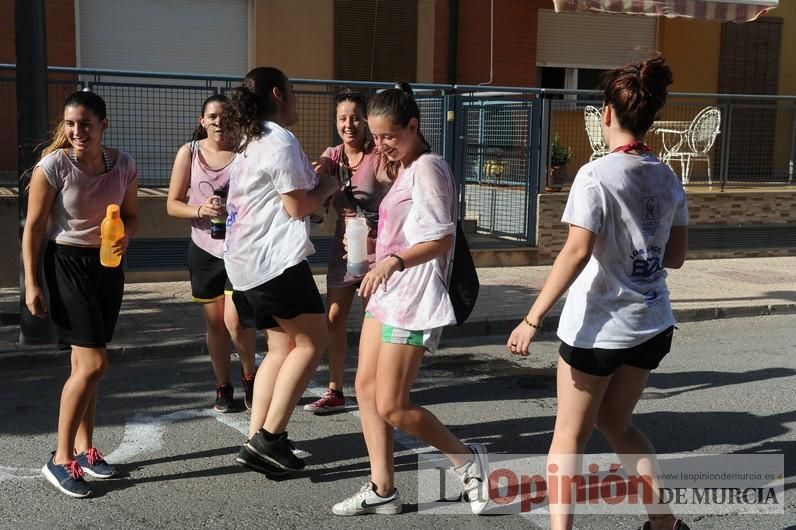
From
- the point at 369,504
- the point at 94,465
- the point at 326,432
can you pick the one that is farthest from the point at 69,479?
the point at 326,432

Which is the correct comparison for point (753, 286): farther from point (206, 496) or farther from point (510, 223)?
point (206, 496)

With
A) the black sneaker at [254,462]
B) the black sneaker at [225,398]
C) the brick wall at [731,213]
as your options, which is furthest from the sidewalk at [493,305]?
the black sneaker at [254,462]

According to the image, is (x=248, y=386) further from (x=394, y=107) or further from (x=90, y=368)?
(x=394, y=107)

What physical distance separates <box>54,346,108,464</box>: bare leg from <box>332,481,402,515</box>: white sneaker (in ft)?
4.20

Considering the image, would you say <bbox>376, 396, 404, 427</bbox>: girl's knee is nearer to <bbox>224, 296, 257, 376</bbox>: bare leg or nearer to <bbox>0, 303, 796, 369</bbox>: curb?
<bbox>224, 296, 257, 376</bbox>: bare leg

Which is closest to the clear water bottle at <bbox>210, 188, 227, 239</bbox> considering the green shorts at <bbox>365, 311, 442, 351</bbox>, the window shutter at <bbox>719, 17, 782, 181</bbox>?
the green shorts at <bbox>365, 311, 442, 351</bbox>

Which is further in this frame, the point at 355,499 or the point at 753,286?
the point at 753,286

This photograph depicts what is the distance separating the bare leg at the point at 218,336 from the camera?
559 cm

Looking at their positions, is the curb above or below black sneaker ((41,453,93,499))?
below

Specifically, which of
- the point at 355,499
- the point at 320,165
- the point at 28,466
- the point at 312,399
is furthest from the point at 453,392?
the point at 28,466

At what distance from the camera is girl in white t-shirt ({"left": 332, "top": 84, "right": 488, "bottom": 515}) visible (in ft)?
12.5

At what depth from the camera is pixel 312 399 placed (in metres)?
6.16

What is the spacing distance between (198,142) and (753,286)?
7.43 metres

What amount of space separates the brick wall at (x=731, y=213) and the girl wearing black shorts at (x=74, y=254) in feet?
26.5
